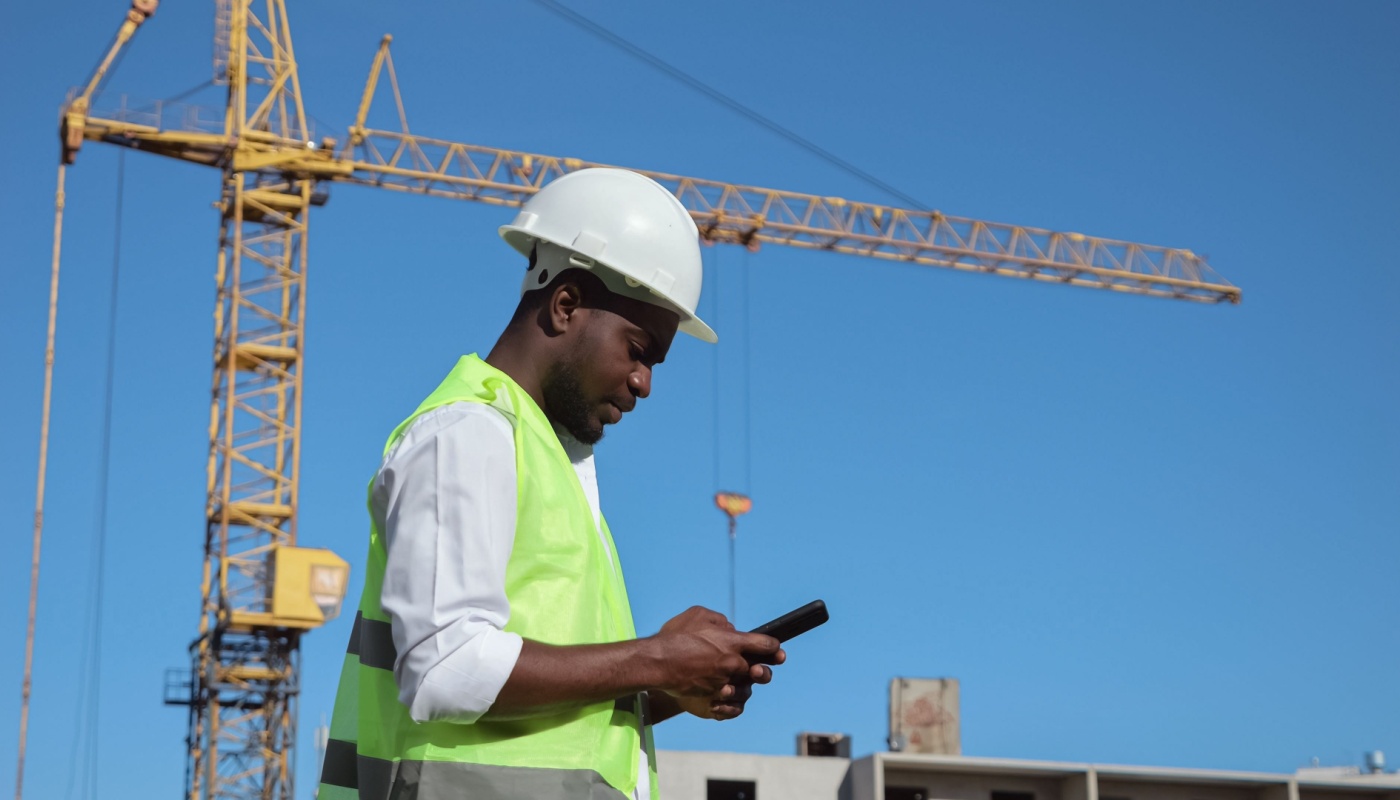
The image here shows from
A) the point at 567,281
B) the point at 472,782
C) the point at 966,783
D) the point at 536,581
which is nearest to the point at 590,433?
the point at 567,281

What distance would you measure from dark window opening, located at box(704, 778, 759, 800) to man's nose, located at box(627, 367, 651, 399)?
46090 millimetres

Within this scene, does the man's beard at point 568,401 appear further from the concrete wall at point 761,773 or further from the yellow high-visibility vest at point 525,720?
the concrete wall at point 761,773

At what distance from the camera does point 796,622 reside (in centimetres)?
388

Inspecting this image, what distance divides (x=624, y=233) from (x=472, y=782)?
3.96 feet

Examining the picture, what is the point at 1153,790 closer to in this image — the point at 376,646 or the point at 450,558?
the point at 376,646

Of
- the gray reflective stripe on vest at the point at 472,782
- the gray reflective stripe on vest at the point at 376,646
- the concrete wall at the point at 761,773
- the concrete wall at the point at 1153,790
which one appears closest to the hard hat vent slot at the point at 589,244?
the gray reflective stripe on vest at the point at 376,646

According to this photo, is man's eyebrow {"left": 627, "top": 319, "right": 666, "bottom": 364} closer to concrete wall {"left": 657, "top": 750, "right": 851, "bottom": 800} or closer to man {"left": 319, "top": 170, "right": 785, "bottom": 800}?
man {"left": 319, "top": 170, "right": 785, "bottom": 800}

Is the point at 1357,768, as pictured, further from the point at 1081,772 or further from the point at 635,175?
the point at 635,175

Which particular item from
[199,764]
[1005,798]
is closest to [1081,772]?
[1005,798]

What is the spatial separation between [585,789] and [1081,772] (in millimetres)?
48217

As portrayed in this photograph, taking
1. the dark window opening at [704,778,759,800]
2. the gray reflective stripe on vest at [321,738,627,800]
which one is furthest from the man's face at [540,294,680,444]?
the dark window opening at [704,778,759,800]

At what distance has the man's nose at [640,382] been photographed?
3902 millimetres

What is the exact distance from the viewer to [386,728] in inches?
138

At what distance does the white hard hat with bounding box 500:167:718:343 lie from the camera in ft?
12.9
